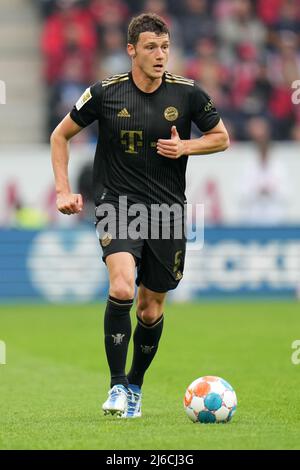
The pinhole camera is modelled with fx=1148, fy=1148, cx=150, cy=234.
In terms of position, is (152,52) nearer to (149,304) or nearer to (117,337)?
(149,304)

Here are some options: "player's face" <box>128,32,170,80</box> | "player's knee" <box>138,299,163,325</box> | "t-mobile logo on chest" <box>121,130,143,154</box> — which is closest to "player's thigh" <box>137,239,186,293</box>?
"player's knee" <box>138,299,163,325</box>

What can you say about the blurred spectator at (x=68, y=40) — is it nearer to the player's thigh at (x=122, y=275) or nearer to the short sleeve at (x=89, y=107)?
the short sleeve at (x=89, y=107)

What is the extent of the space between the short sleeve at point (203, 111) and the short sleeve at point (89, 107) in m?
0.61

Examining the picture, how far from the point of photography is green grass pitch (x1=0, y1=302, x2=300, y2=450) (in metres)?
6.20

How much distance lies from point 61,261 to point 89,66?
450 centimetres

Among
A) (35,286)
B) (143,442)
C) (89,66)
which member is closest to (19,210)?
(35,286)

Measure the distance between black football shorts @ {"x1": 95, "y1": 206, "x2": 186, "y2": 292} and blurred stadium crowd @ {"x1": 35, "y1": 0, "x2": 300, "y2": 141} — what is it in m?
11.9

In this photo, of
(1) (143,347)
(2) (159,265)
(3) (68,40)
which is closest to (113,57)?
(3) (68,40)

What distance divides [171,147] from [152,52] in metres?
0.62

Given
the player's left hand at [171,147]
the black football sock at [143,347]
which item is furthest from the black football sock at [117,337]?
the player's left hand at [171,147]

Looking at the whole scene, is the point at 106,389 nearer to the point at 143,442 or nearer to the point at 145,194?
the point at 145,194

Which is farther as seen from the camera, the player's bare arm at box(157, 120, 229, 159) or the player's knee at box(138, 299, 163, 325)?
the player's knee at box(138, 299, 163, 325)

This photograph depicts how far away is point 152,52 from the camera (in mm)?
7281

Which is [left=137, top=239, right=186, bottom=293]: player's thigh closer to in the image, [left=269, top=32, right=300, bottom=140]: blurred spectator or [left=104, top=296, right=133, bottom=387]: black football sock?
[left=104, top=296, right=133, bottom=387]: black football sock
